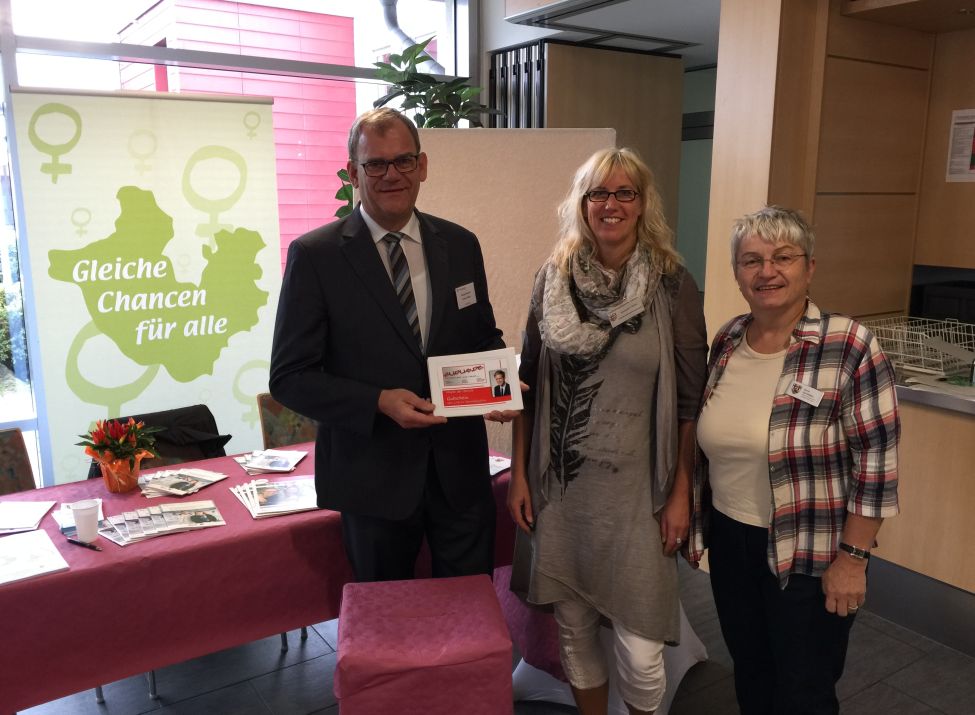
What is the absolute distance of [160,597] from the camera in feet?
6.97

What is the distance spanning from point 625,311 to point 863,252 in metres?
2.11

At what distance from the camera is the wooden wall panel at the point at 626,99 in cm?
480

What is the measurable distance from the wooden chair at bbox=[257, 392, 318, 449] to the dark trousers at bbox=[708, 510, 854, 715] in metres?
2.01

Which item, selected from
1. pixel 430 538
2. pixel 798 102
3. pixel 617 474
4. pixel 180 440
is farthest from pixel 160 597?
pixel 798 102

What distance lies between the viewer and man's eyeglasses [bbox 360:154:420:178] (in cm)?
187

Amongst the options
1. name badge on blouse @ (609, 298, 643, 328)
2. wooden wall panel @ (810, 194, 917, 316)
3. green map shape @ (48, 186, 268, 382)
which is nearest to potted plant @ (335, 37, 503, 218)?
green map shape @ (48, 186, 268, 382)

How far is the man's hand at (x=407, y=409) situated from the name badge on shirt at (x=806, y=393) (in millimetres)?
768

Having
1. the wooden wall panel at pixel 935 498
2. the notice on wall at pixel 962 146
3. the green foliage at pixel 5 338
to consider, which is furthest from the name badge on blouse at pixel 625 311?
the green foliage at pixel 5 338

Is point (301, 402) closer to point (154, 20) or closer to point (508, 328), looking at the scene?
point (508, 328)

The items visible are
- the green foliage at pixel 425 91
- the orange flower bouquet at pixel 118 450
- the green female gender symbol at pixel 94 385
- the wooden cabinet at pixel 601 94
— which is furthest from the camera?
the wooden cabinet at pixel 601 94

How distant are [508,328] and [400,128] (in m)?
1.79

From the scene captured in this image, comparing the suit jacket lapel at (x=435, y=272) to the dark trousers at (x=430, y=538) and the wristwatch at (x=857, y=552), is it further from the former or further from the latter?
the wristwatch at (x=857, y=552)

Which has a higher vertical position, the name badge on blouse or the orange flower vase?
the name badge on blouse

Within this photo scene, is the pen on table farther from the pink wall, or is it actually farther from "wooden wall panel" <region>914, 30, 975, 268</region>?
"wooden wall panel" <region>914, 30, 975, 268</region>
